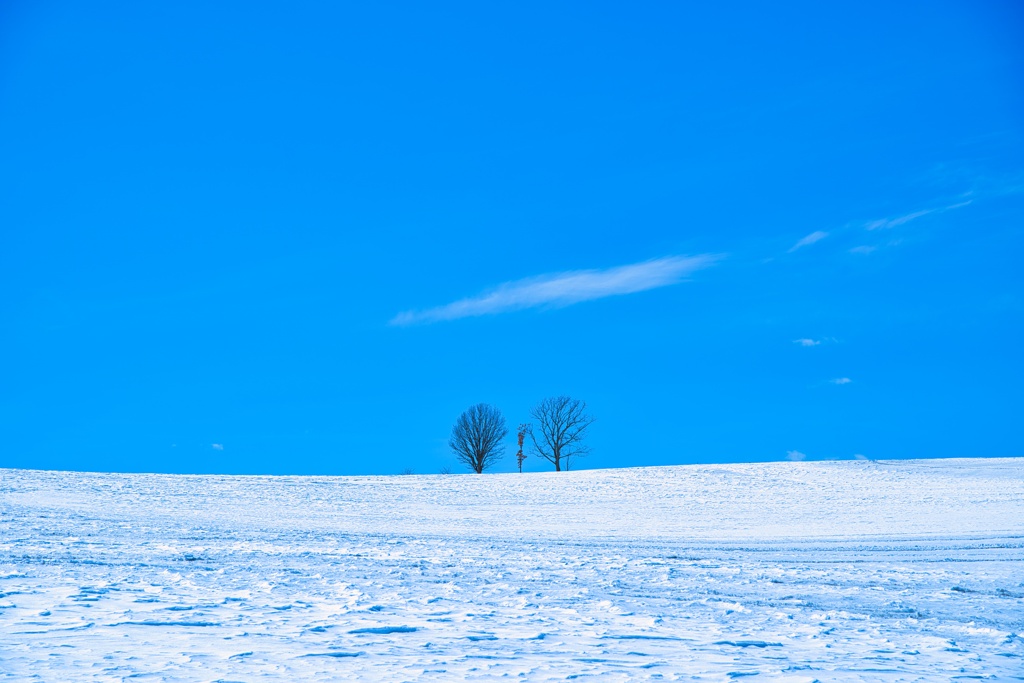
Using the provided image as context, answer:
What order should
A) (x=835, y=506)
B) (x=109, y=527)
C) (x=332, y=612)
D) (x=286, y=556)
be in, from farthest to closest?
(x=835, y=506)
(x=109, y=527)
(x=286, y=556)
(x=332, y=612)

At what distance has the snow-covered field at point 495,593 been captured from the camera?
5.35m

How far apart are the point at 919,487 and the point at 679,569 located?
1956cm

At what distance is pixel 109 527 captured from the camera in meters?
12.8

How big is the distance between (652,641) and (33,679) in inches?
169

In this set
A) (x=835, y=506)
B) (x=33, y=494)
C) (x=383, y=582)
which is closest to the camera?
(x=383, y=582)

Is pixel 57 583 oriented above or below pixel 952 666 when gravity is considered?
above

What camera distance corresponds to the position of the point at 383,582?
28.2ft

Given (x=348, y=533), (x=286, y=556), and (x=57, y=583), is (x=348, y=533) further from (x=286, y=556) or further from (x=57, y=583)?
(x=57, y=583)

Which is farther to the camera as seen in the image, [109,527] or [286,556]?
[109,527]

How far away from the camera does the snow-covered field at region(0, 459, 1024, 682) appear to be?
17.5 feet

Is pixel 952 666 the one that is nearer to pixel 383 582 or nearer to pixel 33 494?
pixel 383 582

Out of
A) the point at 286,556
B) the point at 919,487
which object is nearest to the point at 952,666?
the point at 286,556

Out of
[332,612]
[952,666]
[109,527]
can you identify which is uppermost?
[109,527]

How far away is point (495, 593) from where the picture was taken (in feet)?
27.1
